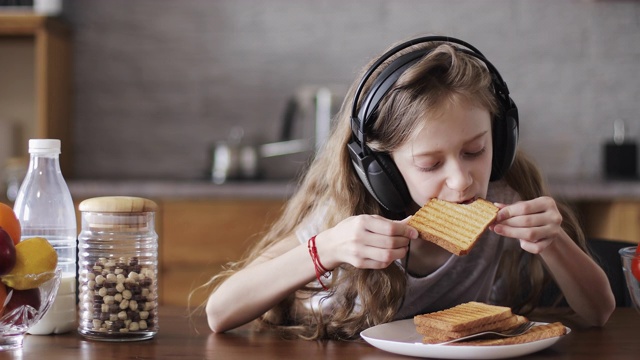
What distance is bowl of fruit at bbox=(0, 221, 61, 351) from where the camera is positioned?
1106 millimetres

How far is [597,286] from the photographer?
1419 mm

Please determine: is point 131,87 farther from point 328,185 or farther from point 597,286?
point 597,286

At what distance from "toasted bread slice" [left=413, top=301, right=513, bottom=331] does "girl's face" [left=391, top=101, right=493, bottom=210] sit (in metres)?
0.21

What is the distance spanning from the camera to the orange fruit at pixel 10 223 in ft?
Answer: 3.80

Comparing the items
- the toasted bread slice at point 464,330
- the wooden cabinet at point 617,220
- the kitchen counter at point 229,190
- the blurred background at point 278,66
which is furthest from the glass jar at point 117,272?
the blurred background at point 278,66

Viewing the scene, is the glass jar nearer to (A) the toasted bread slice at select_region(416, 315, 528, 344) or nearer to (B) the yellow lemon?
(B) the yellow lemon

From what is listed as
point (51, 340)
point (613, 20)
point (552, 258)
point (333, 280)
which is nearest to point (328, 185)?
point (333, 280)

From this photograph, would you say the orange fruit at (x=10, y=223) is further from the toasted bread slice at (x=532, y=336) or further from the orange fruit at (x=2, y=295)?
the toasted bread slice at (x=532, y=336)

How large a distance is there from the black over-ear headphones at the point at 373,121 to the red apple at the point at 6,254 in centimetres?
56

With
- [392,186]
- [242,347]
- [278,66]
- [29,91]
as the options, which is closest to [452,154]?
[392,186]

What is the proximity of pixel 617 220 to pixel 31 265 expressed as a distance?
240 centimetres

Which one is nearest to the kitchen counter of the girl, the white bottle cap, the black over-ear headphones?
the girl

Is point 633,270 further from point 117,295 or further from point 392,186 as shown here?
point 117,295

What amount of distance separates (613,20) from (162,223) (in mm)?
2180
